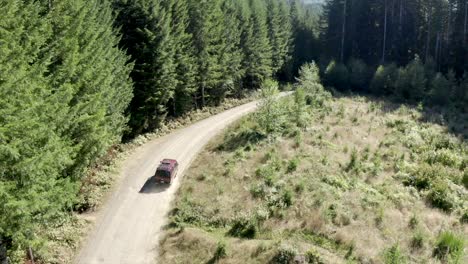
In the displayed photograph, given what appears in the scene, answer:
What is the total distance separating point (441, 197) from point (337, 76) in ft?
166

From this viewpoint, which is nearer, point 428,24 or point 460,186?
point 460,186

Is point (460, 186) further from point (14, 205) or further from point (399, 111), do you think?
point (14, 205)

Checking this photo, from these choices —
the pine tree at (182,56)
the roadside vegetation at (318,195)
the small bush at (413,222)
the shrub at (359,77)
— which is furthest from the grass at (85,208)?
the shrub at (359,77)

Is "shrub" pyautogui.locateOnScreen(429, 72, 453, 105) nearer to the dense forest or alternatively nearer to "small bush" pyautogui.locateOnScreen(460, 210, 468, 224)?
the dense forest

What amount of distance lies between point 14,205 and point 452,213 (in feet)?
87.9

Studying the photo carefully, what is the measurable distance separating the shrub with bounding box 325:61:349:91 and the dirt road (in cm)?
4194

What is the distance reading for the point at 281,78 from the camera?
295ft

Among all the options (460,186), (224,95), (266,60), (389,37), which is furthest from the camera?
(389,37)

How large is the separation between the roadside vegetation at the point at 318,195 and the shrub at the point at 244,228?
70 mm

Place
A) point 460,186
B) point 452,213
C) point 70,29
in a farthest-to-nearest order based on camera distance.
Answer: point 460,186 < point 452,213 < point 70,29

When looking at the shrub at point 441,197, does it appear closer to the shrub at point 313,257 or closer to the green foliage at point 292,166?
the green foliage at point 292,166

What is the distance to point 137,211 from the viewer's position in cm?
2919

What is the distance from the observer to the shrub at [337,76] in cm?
7675

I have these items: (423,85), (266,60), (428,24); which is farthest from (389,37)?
(266,60)
